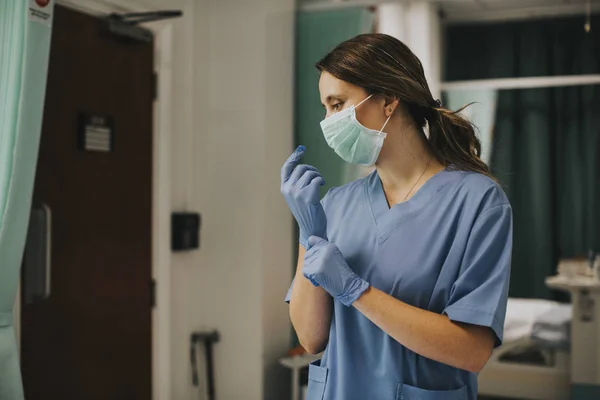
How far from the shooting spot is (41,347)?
2.17m

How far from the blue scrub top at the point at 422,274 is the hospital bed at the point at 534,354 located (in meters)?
1.48

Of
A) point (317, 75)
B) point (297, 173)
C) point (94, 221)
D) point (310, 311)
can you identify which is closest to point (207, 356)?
point (94, 221)

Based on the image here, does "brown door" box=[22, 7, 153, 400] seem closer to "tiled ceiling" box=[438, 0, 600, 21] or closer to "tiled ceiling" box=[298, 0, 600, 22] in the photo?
"tiled ceiling" box=[298, 0, 600, 22]

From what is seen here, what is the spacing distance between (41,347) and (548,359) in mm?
1962

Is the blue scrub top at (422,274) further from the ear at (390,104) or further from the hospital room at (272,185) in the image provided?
the ear at (390,104)

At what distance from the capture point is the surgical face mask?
51.9 inches

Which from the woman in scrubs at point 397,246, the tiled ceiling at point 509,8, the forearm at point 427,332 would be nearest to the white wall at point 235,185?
the tiled ceiling at point 509,8

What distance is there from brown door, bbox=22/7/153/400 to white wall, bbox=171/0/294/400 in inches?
10.4

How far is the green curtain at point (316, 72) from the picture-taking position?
294 centimetres

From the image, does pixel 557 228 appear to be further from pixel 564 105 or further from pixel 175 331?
pixel 175 331

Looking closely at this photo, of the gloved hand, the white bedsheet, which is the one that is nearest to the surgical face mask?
the gloved hand

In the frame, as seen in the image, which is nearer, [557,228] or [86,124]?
[86,124]

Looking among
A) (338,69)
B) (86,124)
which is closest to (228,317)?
(86,124)

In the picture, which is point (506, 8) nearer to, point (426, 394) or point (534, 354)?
point (534, 354)
